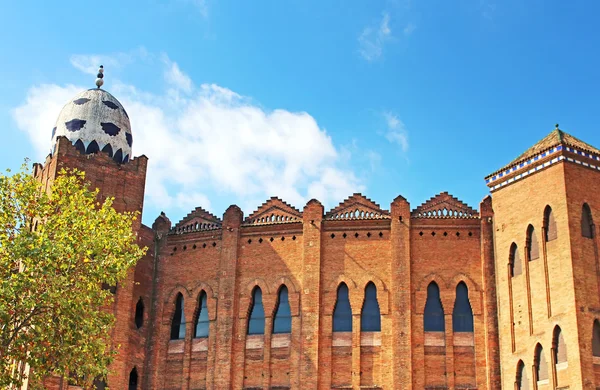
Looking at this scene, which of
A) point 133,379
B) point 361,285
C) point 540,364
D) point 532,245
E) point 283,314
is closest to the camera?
point 540,364

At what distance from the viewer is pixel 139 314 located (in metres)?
26.4

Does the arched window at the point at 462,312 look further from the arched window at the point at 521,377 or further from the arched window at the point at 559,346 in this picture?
the arched window at the point at 559,346

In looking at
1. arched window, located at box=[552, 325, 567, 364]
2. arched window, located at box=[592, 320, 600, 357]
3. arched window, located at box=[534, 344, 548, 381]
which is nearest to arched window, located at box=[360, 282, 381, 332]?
arched window, located at box=[534, 344, 548, 381]

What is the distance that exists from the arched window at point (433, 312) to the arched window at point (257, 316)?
4.83 m

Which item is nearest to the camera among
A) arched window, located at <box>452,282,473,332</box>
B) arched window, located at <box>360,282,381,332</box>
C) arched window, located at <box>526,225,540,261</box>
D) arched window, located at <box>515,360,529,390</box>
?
arched window, located at <box>515,360,529,390</box>

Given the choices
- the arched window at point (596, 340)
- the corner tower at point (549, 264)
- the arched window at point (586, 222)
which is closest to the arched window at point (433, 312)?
the corner tower at point (549, 264)

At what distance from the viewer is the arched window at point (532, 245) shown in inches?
907

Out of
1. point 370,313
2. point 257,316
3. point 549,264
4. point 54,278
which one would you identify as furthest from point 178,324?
point 549,264

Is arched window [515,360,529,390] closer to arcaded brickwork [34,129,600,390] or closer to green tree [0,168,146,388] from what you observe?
arcaded brickwork [34,129,600,390]

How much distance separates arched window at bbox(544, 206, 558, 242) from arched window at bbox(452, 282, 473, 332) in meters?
3.01

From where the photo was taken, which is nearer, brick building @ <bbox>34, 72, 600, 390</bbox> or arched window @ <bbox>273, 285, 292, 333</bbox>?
brick building @ <bbox>34, 72, 600, 390</bbox>

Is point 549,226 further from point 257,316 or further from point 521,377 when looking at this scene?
point 257,316

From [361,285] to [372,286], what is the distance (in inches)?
14.3

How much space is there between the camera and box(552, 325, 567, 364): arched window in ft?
70.1
